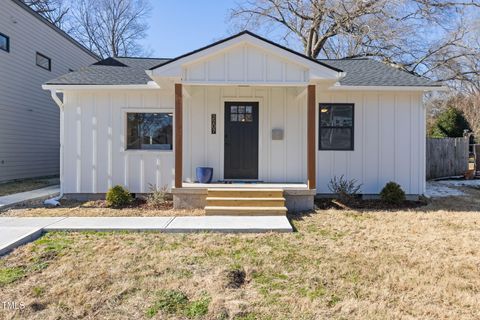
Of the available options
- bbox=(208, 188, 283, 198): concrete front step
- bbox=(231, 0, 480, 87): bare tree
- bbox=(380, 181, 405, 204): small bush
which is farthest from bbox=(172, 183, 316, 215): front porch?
bbox=(231, 0, 480, 87): bare tree

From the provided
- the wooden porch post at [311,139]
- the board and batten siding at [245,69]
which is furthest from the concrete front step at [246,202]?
the board and batten siding at [245,69]

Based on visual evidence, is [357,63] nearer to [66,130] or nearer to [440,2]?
[66,130]

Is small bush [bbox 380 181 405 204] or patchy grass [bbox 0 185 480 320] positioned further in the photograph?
small bush [bbox 380 181 405 204]

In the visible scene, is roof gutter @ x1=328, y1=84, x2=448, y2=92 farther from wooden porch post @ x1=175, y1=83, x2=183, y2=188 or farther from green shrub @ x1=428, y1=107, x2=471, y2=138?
green shrub @ x1=428, y1=107, x2=471, y2=138

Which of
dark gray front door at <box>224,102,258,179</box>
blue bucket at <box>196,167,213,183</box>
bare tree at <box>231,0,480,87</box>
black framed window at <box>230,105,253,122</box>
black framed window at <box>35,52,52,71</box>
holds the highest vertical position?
bare tree at <box>231,0,480,87</box>

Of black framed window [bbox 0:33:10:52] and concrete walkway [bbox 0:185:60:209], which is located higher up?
black framed window [bbox 0:33:10:52]

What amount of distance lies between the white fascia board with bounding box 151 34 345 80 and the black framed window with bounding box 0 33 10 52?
735 centimetres

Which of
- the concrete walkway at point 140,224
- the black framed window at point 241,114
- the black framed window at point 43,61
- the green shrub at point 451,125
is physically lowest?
the concrete walkway at point 140,224

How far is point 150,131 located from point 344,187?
14.8 feet

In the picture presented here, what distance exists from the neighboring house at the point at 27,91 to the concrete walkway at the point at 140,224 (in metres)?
6.28

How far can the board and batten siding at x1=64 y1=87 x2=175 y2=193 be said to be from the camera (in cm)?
764

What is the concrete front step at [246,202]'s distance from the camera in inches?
246

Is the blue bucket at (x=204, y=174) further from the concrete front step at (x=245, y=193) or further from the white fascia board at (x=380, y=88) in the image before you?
the white fascia board at (x=380, y=88)

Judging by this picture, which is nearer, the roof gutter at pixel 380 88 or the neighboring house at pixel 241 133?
the roof gutter at pixel 380 88
